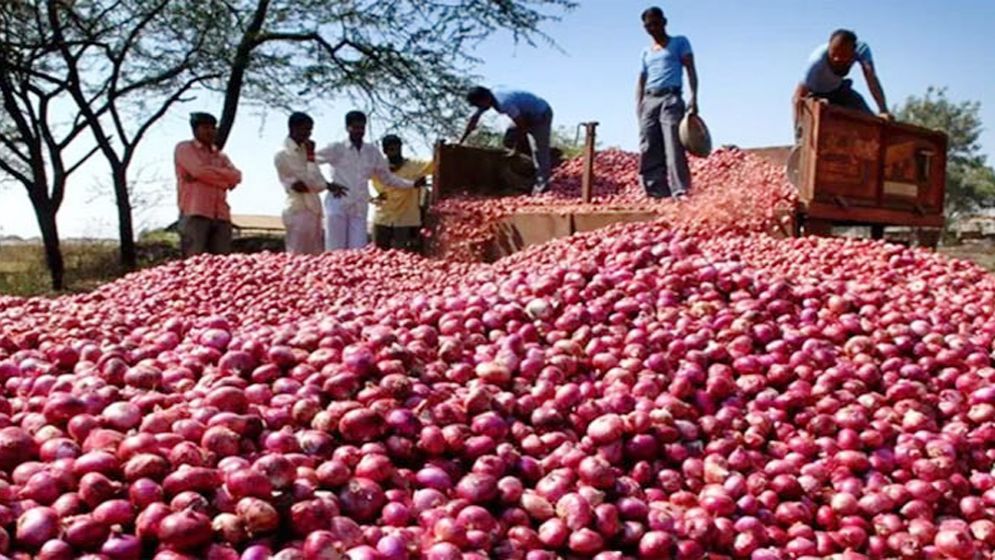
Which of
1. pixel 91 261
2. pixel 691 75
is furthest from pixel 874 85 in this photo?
pixel 91 261

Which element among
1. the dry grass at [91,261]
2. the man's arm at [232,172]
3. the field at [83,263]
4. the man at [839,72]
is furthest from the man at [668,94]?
the field at [83,263]

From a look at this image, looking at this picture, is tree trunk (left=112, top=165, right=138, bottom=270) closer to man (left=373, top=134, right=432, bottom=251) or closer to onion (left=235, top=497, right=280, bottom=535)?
man (left=373, top=134, right=432, bottom=251)

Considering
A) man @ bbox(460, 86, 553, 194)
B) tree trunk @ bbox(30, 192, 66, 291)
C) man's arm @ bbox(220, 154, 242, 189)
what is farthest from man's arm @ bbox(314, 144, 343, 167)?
tree trunk @ bbox(30, 192, 66, 291)

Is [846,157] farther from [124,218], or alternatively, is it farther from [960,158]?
[960,158]

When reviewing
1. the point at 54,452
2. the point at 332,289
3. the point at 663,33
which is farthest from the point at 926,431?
the point at 663,33

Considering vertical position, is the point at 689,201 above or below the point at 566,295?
above

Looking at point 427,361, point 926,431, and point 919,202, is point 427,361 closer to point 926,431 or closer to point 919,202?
point 926,431

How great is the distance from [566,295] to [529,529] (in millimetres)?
1311

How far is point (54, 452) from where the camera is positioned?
1711 millimetres

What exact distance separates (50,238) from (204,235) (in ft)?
25.9

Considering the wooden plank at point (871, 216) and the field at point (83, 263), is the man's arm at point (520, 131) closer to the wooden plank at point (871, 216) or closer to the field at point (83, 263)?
the wooden plank at point (871, 216)

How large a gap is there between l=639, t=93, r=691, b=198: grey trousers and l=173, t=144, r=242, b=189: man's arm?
349 cm

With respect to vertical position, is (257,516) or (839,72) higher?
(839,72)

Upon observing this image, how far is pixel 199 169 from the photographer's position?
23.6ft
